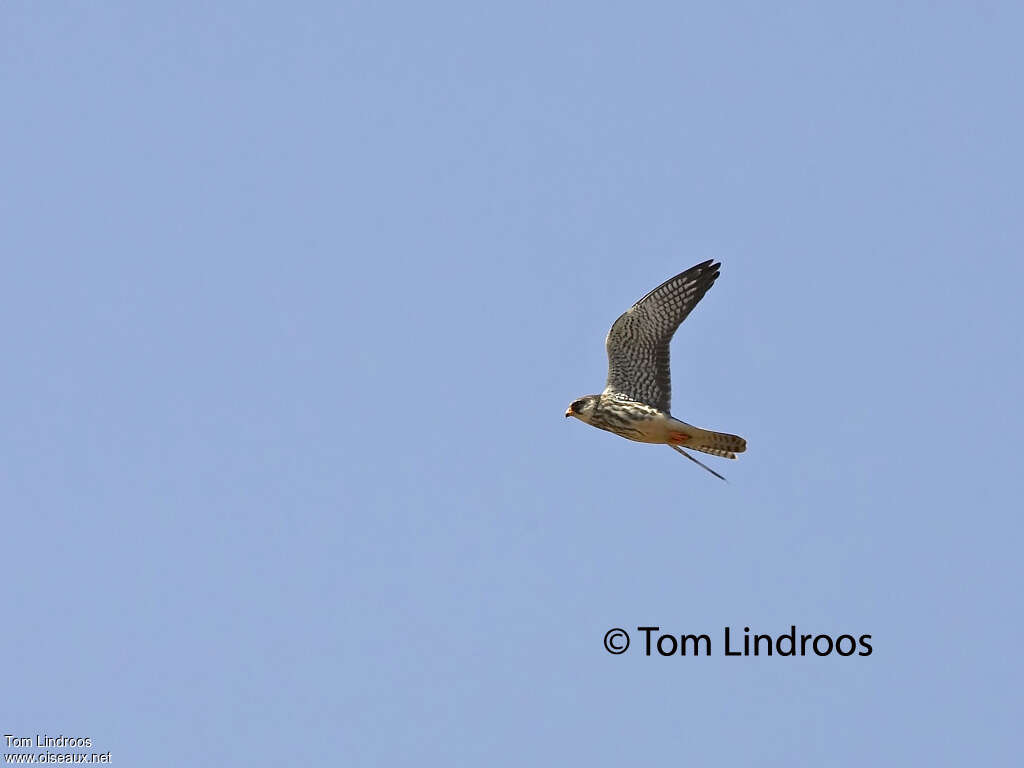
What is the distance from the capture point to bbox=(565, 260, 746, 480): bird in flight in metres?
19.8

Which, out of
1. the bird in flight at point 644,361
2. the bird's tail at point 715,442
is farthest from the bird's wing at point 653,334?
the bird's tail at point 715,442

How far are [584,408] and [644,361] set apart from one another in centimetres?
81

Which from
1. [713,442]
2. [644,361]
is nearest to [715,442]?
[713,442]

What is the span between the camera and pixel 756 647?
2112 cm

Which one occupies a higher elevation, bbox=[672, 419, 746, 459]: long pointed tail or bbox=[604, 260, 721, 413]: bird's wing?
bbox=[604, 260, 721, 413]: bird's wing

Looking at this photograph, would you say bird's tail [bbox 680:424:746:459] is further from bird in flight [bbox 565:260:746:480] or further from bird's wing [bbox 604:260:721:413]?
bird's wing [bbox 604:260:721:413]

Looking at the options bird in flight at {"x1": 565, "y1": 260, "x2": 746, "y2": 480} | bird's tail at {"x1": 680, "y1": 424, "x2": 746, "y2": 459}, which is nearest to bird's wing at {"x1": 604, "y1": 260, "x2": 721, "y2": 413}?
bird in flight at {"x1": 565, "y1": 260, "x2": 746, "y2": 480}

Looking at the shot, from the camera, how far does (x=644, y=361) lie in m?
20.1

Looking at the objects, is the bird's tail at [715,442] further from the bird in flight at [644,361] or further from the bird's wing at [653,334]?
the bird's wing at [653,334]

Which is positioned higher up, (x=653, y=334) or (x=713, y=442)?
(x=653, y=334)

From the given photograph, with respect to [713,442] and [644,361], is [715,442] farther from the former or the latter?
[644,361]

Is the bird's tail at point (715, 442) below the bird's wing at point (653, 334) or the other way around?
below

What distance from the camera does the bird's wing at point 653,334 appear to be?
784 inches

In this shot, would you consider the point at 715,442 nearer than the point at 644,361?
Yes
